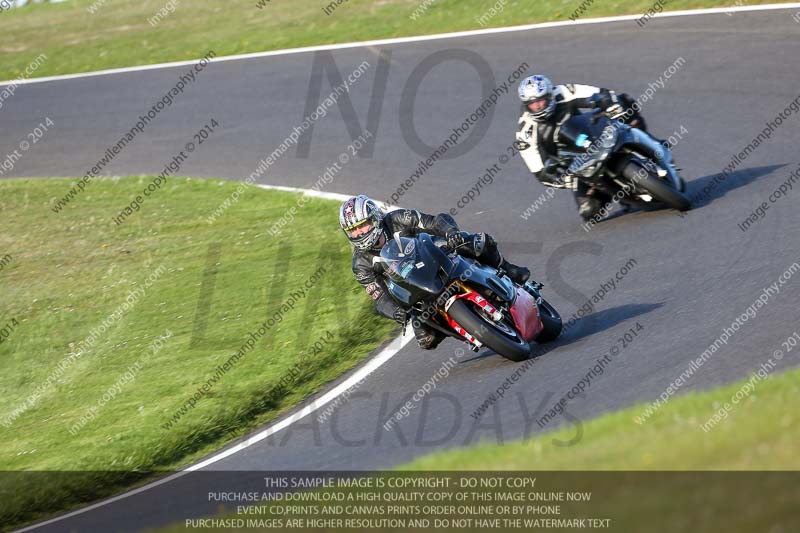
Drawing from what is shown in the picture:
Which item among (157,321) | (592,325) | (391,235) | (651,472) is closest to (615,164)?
(592,325)

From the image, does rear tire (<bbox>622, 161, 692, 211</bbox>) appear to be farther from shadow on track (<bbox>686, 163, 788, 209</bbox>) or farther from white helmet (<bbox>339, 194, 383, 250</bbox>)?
white helmet (<bbox>339, 194, 383, 250</bbox>)

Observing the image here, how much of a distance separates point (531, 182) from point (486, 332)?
20.7ft

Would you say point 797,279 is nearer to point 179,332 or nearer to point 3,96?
point 179,332

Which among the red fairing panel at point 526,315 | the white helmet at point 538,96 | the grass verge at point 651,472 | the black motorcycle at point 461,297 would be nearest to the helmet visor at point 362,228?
the black motorcycle at point 461,297

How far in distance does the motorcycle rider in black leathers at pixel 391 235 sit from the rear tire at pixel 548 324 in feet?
1.20

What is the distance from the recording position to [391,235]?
10516mm

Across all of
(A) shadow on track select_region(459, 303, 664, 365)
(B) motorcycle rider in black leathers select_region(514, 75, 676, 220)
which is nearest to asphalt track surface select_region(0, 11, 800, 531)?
(A) shadow on track select_region(459, 303, 664, 365)

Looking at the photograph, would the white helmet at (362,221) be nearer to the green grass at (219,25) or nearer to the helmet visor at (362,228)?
the helmet visor at (362,228)

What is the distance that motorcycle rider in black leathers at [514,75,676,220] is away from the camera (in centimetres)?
1281

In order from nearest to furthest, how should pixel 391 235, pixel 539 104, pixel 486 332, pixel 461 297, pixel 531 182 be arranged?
pixel 486 332 → pixel 461 297 → pixel 391 235 → pixel 539 104 → pixel 531 182

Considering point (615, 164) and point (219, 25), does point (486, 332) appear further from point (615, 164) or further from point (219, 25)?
point (219, 25)

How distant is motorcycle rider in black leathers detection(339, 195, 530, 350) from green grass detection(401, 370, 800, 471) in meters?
2.45

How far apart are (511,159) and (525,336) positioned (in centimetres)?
692

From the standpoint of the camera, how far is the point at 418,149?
17.7 m
